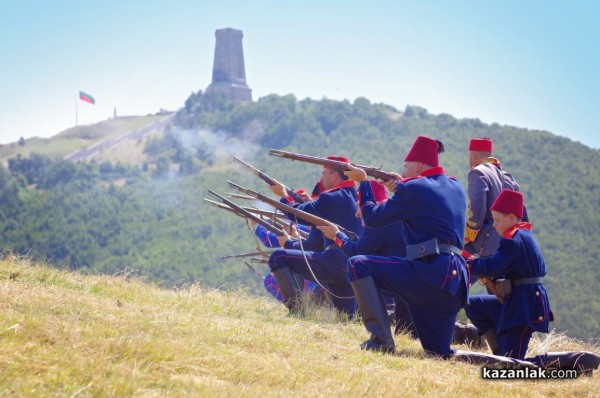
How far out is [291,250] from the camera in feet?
33.8

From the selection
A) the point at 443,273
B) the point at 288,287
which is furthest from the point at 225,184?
the point at 443,273

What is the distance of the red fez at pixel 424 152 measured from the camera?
8.12 metres

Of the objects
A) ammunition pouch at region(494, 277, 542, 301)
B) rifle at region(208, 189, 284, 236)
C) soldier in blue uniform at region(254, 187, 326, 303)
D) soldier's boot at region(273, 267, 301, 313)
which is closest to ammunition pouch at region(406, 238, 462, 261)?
ammunition pouch at region(494, 277, 542, 301)

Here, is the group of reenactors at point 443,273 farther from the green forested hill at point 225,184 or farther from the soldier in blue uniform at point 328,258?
the green forested hill at point 225,184

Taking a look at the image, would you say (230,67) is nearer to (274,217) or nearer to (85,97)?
(85,97)

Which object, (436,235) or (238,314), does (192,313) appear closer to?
(238,314)

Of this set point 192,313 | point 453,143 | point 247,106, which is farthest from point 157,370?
point 247,106

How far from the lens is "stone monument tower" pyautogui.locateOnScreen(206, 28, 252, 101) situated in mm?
116938

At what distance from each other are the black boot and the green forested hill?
46.3 meters

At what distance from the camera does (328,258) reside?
10016 millimetres

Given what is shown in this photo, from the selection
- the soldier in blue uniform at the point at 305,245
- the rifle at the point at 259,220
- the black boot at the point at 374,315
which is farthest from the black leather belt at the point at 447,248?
the rifle at the point at 259,220

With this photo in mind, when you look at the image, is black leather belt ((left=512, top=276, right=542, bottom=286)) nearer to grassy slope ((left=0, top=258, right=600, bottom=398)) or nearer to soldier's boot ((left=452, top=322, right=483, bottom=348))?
grassy slope ((left=0, top=258, right=600, bottom=398))

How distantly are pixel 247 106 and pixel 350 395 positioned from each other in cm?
12448

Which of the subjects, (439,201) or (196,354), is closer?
(196,354)
